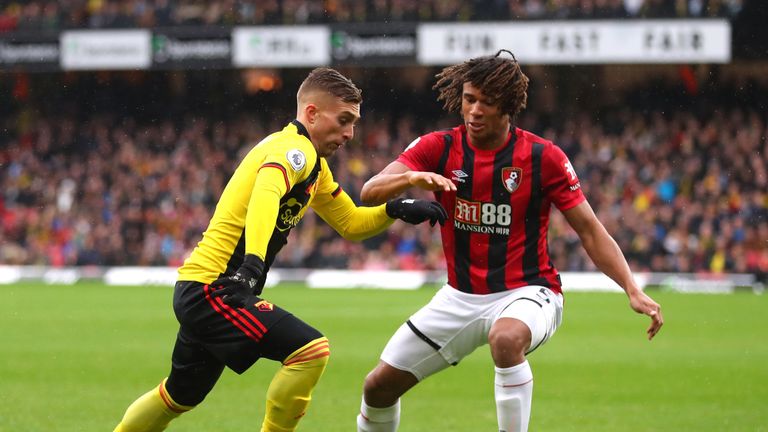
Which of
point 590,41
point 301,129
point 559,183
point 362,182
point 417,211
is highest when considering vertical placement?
point 301,129

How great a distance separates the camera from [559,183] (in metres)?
6.13

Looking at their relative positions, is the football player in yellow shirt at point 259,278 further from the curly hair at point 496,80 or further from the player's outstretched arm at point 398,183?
the curly hair at point 496,80

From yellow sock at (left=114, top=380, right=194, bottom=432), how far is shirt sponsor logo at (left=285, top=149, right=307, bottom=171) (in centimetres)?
135

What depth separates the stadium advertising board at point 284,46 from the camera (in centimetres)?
2878

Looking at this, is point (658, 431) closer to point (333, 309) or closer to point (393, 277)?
point (333, 309)

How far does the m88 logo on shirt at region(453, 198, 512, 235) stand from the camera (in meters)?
6.14

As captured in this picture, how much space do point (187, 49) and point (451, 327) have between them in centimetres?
2490

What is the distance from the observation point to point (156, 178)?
1236 inches

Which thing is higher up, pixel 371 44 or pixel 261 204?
pixel 261 204

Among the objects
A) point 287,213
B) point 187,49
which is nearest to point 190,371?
point 287,213

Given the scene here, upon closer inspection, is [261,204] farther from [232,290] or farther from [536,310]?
[536,310]

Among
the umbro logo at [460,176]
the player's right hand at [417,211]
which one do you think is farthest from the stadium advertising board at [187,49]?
the umbro logo at [460,176]

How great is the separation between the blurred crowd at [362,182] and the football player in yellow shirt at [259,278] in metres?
20.0

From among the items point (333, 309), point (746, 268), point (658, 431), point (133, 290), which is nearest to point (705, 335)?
point (333, 309)
